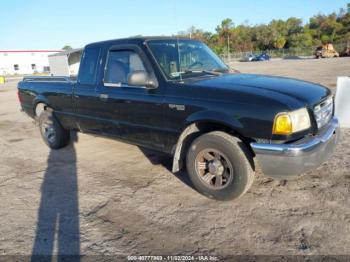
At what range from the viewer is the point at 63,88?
5852mm

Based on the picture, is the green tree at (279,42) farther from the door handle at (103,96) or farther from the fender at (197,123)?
the fender at (197,123)

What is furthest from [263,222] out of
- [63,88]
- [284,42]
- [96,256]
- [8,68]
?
[284,42]

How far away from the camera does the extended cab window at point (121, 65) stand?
15.1 feet

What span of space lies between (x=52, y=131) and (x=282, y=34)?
9455cm

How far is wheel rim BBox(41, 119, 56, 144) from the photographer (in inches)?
254

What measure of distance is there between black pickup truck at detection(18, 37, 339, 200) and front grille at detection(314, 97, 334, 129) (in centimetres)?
1

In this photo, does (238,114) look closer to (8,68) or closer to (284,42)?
(8,68)

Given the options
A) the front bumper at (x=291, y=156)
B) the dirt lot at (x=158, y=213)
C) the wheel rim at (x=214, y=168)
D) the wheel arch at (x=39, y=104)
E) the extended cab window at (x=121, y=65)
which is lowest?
the dirt lot at (x=158, y=213)

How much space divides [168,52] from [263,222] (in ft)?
8.35

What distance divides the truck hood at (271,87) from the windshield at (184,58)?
341mm

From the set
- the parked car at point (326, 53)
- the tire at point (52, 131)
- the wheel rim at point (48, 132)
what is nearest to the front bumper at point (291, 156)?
the tire at point (52, 131)

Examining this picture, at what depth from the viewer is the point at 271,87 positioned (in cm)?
381

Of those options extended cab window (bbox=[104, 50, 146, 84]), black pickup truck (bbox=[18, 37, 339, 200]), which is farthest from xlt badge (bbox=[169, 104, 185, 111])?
extended cab window (bbox=[104, 50, 146, 84])

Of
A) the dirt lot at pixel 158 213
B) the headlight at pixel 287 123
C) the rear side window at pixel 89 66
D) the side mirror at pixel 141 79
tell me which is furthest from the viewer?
the rear side window at pixel 89 66
